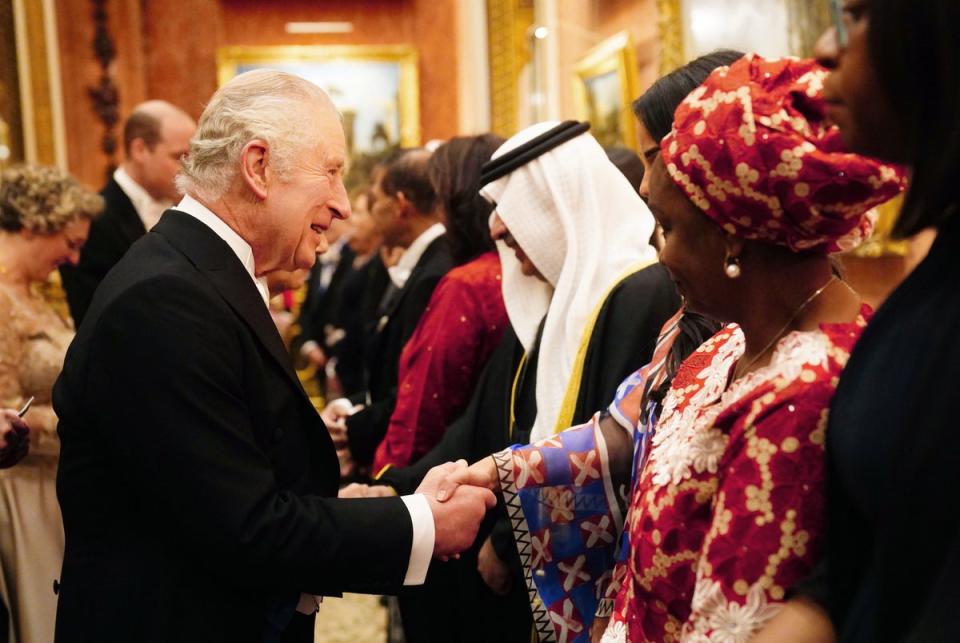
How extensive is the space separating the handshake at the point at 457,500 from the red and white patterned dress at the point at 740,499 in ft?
1.84

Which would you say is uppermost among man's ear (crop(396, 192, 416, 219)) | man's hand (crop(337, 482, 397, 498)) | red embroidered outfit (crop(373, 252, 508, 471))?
man's ear (crop(396, 192, 416, 219))

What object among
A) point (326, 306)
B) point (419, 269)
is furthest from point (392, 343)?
point (326, 306)

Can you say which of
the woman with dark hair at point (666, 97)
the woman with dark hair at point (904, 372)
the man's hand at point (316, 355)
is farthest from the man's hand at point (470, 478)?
the man's hand at point (316, 355)

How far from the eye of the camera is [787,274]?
158cm

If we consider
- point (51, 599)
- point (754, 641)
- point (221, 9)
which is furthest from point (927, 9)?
point (221, 9)

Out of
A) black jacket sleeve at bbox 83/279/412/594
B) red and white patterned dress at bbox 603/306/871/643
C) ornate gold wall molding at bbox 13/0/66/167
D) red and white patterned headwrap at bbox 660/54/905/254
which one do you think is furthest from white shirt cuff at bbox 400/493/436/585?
ornate gold wall molding at bbox 13/0/66/167

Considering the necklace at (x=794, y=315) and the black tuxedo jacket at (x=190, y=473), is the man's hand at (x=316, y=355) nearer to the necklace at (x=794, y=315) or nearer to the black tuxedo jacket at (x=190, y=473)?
the black tuxedo jacket at (x=190, y=473)

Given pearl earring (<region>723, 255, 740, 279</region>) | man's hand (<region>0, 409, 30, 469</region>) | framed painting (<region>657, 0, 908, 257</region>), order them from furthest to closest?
framed painting (<region>657, 0, 908, 257</region>) → man's hand (<region>0, 409, 30, 469</region>) → pearl earring (<region>723, 255, 740, 279</region>)

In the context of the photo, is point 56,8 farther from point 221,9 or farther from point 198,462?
point 198,462

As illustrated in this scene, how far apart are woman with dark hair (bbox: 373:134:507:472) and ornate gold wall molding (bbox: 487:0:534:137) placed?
478 centimetres

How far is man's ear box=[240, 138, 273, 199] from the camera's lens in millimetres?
2145

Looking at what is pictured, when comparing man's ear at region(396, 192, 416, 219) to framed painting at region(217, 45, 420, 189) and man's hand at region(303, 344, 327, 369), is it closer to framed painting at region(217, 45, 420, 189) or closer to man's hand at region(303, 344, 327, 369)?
man's hand at region(303, 344, 327, 369)

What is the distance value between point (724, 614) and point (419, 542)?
32.5 inches

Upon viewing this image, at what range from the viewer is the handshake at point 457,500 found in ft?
7.19
